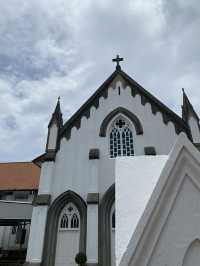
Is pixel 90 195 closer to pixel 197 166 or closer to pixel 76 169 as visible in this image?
pixel 76 169

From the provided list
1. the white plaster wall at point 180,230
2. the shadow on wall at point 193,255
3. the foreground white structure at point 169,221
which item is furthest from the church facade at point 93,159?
the shadow on wall at point 193,255

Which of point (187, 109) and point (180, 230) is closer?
point (180, 230)

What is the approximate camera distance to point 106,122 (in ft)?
52.5

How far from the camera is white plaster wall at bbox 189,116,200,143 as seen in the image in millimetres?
14416

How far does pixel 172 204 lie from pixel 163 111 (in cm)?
1211

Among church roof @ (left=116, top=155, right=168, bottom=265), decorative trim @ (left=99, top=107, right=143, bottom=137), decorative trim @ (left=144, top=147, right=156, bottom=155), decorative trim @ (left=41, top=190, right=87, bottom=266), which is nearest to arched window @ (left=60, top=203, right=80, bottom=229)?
decorative trim @ (left=41, top=190, right=87, bottom=266)

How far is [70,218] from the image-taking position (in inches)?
532

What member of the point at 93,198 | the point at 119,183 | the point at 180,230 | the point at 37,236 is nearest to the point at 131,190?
the point at 119,183

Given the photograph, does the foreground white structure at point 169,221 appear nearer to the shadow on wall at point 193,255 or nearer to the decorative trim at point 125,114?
the shadow on wall at point 193,255

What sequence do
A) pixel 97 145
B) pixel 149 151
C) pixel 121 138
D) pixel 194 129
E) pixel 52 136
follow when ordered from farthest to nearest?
pixel 52 136 < pixel 121 138 < pixel 97 145 < pixel 194 129 < pixel 149 151

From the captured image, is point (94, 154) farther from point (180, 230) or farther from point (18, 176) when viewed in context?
point (18, 176)

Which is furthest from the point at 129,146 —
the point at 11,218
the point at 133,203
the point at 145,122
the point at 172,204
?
the point at 11,218

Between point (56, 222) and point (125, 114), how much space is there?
880 cm

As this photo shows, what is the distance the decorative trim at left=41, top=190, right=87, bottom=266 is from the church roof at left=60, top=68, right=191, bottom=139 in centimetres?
451
